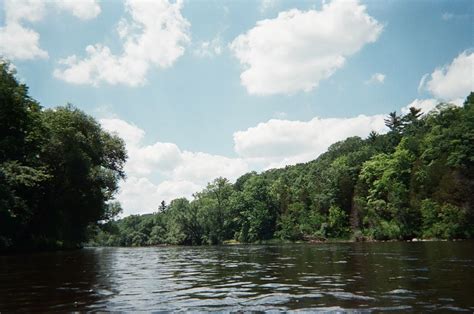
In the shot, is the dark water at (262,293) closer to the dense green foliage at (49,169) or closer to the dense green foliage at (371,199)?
the dense green foliage at (49,169)

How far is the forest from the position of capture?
4006 cm

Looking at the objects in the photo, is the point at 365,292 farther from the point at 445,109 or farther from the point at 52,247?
the point at 445,109

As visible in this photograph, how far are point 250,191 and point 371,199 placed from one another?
5593cm

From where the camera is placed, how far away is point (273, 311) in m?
9.13

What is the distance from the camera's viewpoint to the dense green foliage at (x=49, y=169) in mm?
36094

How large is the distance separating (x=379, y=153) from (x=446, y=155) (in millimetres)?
32892

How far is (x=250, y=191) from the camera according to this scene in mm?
142875

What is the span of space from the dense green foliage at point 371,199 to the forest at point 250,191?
0.88ft

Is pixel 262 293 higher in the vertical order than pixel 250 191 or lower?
lower

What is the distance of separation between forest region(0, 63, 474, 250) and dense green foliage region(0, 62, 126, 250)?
14cm

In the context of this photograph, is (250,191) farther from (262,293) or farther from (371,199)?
(262,293)

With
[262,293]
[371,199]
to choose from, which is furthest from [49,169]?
[371,199]

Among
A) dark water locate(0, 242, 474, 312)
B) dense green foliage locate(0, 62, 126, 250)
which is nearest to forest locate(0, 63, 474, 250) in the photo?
dense green foliage locate(0, 62, 126, 250)

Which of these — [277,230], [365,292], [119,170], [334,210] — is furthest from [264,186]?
[365,292]
